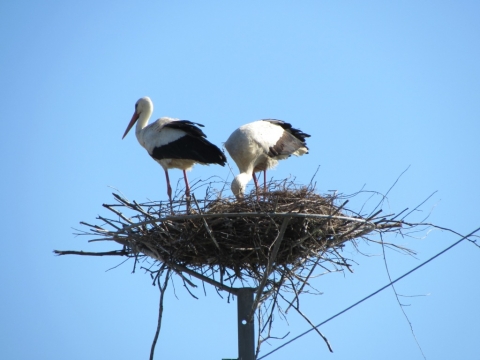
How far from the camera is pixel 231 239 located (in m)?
7.14

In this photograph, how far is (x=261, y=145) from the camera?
9906 mm

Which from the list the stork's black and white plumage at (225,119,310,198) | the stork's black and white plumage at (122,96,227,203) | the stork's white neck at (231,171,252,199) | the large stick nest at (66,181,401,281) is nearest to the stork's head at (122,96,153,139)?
the stork's black and white plumage at (122,96,227,203)

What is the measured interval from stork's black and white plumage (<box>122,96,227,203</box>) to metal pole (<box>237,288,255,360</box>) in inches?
101

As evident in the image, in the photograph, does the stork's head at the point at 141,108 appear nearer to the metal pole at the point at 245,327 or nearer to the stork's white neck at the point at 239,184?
the stork's white neck at the point at 239,184

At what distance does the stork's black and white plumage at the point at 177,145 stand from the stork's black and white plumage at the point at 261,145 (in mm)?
266

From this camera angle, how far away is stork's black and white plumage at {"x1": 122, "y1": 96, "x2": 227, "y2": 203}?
32.1ft

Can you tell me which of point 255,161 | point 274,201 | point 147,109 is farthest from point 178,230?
point 147,109

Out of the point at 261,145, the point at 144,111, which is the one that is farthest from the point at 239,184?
the point at 144,111

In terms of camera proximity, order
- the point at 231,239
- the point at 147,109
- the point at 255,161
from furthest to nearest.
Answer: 1. the point at 147,109
2. the point at 255,161
3. the point at 231,239

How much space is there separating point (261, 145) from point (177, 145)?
0.89 meters

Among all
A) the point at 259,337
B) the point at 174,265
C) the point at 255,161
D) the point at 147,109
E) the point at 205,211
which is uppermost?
the point at 147,109

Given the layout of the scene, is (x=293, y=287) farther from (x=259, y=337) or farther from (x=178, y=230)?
(x=178, y=230)

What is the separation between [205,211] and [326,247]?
0.99 metres

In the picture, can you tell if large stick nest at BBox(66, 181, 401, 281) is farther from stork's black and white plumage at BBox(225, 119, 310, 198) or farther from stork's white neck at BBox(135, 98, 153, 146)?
stork's white neck at BBox(135, 98, 153, 146)
